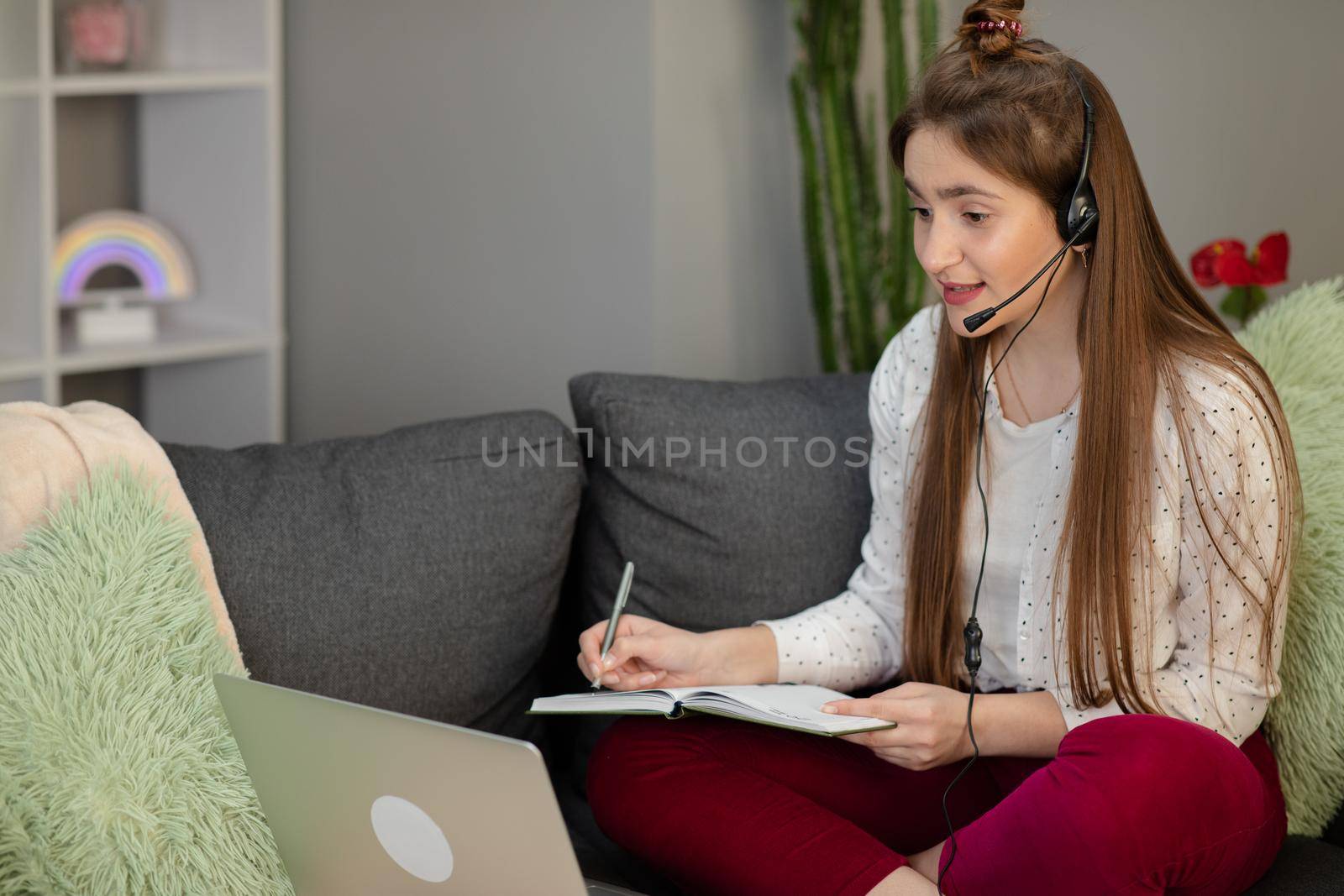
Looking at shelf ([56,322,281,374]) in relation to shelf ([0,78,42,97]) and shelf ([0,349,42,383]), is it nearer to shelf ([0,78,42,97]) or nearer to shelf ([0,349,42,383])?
shelf ([0,349,42,383])

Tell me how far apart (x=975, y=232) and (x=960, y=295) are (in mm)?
64

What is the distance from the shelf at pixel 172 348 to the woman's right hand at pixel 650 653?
3.54ft

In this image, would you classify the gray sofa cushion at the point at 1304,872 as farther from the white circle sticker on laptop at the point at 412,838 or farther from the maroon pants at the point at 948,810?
the white circle sticker on laptop at the point at 412,838

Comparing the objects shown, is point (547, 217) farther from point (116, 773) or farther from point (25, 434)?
point (116, 773)

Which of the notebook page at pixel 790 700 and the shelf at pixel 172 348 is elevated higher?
the shelf at pixel 172 348

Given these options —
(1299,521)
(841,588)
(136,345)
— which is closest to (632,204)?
(841,588)

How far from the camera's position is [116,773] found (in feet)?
3.34

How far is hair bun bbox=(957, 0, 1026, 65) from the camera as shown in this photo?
3.94 feet

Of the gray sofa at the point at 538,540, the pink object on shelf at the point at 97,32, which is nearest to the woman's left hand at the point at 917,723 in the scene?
the gray sofa at the point at 538,540

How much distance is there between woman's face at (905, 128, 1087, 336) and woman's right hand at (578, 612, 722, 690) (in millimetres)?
427

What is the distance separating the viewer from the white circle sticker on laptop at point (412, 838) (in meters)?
0.90

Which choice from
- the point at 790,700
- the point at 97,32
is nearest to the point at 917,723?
the point at 790,700

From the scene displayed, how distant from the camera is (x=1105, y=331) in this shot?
1208 millimetres

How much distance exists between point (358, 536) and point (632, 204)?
731mm
